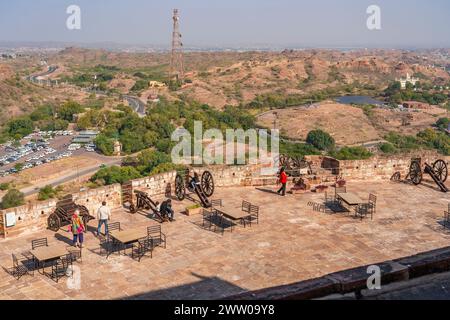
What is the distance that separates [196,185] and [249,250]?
3.30 metres

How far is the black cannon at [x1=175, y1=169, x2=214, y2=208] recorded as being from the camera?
1260 centimetres

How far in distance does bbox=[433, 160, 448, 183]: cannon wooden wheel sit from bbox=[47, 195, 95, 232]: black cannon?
10565 millimetres

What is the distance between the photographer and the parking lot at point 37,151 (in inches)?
2178

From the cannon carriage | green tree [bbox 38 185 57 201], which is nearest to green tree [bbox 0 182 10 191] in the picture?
green tree [bbox 38 185 57 201]

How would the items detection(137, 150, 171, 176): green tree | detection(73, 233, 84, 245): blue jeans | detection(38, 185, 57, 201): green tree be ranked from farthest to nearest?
1. detection(137, 150, 171, 176): green tree
2. detection(38, 185, 57, 201): green tree
3. detection(73, 233, 84, 245): blue jeans

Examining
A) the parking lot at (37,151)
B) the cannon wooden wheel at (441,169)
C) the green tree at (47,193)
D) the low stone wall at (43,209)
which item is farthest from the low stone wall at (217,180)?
the parking lot at (37,151)


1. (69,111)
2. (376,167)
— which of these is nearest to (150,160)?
(69,111)

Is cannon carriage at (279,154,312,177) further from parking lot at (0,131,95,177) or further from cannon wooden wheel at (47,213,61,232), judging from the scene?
parking lot at (0,131,95,177)

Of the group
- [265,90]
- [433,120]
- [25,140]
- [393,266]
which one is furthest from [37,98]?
[393,266]

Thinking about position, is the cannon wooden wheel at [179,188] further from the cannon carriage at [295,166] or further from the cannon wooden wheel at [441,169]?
the cannon wooden wheel at [441,169]

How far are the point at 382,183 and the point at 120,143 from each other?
162 ft

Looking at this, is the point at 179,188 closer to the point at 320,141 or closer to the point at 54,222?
the point at 54,222
